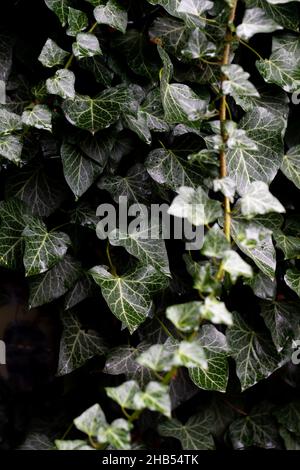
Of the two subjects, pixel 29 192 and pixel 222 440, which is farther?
pixel 222 440

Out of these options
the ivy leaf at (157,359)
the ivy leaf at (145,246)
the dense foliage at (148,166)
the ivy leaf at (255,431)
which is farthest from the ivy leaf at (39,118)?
the ivy leaf at (255,431)

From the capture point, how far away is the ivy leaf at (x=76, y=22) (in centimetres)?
112

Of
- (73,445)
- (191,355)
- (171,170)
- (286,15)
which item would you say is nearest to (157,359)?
(191,355)

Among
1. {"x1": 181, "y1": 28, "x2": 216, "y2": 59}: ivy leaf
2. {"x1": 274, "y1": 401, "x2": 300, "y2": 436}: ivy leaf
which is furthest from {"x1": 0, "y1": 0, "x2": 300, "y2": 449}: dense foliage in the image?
{"x1": 274, "y1": 401, "x2": 300, "y2": 436}: ivy leaf

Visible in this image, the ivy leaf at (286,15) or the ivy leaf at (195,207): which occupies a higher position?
the ivy leaf at (286,15)

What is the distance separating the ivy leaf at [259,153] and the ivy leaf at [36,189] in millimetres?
367

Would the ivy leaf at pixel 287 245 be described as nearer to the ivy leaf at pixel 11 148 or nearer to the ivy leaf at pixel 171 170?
the ivy leaf at pixel 171 170

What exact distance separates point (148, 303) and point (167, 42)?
1.67 feet

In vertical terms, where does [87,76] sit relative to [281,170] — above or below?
above

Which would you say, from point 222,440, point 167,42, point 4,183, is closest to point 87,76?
point 167,42

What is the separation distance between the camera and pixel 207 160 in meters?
1.03

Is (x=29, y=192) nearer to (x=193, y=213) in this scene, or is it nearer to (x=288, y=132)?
(x=193, y=213)

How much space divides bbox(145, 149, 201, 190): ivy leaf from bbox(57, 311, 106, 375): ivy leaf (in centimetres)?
37

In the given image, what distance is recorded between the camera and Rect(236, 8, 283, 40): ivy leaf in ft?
3.18
